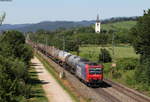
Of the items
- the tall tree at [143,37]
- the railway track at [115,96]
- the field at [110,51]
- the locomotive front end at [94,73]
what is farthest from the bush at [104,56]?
the locomotive front end at [94,73]

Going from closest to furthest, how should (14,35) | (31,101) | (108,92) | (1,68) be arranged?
(1,68)
(31,101)
(108,92)
(14,35)

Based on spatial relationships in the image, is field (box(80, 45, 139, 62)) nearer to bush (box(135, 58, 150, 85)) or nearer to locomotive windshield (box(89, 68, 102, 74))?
bush (box(135, 58, 150, 85))

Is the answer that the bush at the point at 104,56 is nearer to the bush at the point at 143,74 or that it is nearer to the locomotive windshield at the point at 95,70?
the bush at the point at 143,74

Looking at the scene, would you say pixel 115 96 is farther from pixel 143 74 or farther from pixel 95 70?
pixel 143 74

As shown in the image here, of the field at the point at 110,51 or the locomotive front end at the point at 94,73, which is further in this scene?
the field at the point at 110,51

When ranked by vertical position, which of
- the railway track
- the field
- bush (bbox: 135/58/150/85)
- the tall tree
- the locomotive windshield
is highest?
the tall tree

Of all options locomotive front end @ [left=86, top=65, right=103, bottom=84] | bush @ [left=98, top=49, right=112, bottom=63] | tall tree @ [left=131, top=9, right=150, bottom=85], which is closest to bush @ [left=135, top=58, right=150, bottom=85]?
locomotive front end @ [left=86, top=65, right=103, bottom=84]

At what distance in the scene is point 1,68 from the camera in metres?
28.1

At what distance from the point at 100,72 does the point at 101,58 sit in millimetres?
50480

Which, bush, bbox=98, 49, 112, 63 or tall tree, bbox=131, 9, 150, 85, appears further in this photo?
bush, bbox=98, 49, 112, 63

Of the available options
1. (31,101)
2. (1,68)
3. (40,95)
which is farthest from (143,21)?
(1,68)

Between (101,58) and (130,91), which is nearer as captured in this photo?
(130,91)

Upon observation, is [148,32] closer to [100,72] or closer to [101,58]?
[100,72]

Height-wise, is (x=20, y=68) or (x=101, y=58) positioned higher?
(x=20, y=68)
